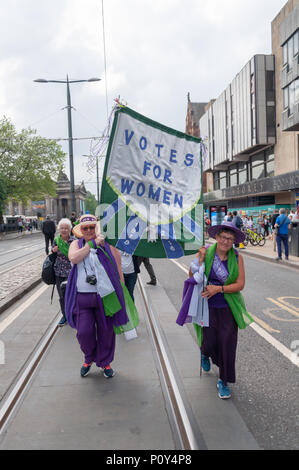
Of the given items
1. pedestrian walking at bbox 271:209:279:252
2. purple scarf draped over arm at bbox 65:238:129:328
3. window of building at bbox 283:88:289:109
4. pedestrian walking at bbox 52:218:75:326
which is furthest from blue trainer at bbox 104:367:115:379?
window of building at bbox 283:88:289:109

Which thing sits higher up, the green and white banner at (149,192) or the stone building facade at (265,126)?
the stone building facade at (265,126)

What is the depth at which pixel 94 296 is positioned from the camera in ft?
12.7

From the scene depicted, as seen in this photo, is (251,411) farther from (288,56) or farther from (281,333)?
(288,56)

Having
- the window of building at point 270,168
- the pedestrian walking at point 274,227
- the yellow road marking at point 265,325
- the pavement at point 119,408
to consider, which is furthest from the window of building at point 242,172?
the pavement at point 119,408

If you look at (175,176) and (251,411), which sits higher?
(175,176)

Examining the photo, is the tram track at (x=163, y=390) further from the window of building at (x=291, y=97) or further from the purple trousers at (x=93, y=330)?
the window of building at (x=291, y=97)

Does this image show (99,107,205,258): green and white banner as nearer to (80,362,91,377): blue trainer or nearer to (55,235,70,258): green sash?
(80,362,91,377): blue trainer

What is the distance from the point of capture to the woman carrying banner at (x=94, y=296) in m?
3.86

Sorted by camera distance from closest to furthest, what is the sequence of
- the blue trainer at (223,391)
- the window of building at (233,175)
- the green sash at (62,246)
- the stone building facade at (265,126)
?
the blue trainer at (223,391)
the green sash at (62,246)
the stone building facade at (265,126)
the window of building at (233,175)

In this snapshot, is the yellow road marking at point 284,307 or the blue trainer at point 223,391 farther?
the yellow road marking at point 284,307

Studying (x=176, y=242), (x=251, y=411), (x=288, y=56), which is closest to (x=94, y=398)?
(x=251, y=411)

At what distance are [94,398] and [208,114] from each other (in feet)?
166

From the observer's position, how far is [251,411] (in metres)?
3.28

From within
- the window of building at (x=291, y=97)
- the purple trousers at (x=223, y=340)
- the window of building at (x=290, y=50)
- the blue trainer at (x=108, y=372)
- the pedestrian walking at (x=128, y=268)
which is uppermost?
the window of building at (x=290, y=50)
